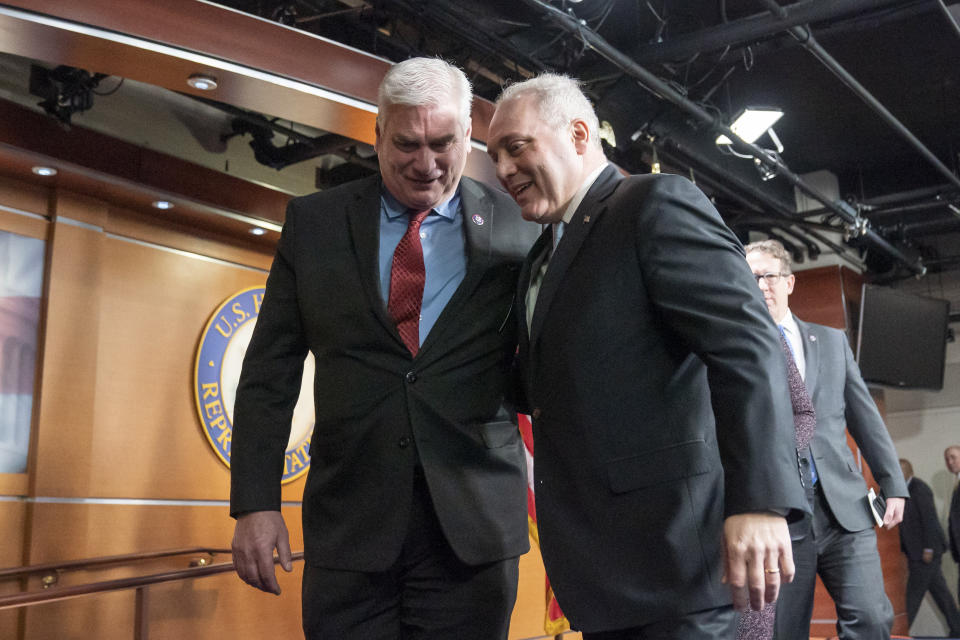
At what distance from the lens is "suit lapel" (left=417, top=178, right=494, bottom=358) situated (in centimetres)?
191

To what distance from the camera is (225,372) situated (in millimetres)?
6012

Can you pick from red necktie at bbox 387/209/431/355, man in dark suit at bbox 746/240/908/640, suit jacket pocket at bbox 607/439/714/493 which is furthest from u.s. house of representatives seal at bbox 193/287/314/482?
suit jacket pocket at bbox 607/439/714/493

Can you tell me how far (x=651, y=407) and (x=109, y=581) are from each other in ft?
10.0

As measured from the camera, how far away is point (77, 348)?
5332mm

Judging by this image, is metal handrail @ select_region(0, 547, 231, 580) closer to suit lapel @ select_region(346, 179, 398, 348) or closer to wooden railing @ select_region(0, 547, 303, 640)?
wooden railing @ select_region(0, 547, 303, 640)

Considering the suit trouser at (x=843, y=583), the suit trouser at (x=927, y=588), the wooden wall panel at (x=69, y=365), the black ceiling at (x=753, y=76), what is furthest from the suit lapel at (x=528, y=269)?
the suit trouser at (x=927, y=588)

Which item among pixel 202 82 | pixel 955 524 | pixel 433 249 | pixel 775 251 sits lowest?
pixel 955 524

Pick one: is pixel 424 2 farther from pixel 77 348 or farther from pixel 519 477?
pixel 519 477

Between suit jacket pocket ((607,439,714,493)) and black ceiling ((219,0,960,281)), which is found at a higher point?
black ceiling ((219,0,960,281))

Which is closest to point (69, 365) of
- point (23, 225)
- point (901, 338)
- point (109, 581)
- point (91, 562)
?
point (23, 225)

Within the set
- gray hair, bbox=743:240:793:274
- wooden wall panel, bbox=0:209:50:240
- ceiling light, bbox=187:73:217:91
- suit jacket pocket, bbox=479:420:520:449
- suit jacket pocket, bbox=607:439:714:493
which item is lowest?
suit jacket pocket, bbox=607:439:714:493

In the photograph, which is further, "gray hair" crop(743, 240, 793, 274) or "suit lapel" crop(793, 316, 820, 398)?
"gray hair" crop(743, 240, 793, 274)

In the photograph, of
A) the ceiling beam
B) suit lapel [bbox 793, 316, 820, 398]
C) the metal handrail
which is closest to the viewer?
suit lapel [bbox 793, 316, 820, 398]

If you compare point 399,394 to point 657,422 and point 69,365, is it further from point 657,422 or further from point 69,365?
point 69,365
